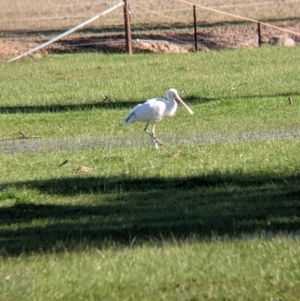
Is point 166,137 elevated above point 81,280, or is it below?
below

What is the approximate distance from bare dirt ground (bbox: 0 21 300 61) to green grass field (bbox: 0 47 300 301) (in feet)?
26.7

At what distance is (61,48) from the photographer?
33.6m

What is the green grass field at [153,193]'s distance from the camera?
681 cm

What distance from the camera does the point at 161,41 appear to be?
110 ft

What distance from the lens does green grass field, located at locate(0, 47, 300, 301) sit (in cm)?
681

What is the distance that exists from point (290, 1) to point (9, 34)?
14114 millimetres

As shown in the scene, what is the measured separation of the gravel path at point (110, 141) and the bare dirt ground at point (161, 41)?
15383mm

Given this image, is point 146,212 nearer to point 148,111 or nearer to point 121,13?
point 148,111

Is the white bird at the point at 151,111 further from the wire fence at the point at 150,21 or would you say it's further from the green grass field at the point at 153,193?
the wire fence at the point at 150,21

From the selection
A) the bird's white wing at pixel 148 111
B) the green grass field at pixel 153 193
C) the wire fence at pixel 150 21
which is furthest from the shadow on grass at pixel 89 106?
the wire fence at pixel 150 21

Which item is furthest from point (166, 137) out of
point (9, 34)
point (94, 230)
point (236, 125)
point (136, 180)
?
point (9, 34)

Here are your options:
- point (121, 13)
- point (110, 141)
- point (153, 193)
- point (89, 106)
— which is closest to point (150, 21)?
point (121, 13)

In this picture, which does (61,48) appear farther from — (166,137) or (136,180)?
(136,180)

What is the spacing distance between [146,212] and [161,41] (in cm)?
2383
